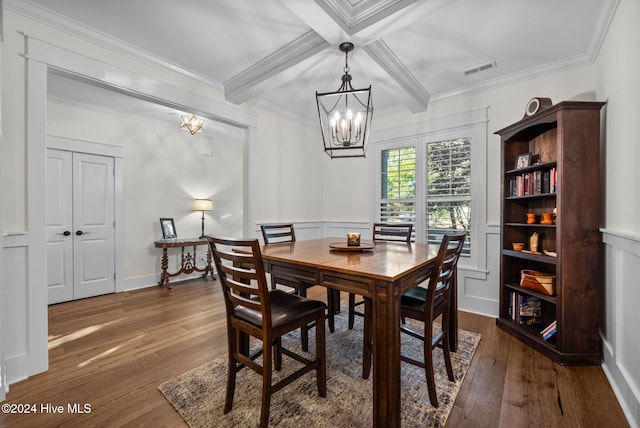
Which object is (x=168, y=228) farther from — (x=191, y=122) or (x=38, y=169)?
(x=38, y=169)

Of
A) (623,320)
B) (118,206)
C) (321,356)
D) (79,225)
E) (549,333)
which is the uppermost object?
(118,206)

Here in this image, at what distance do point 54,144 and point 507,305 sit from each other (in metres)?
5.62

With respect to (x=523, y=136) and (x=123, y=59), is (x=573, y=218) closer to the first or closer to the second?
(x=523, y=136)

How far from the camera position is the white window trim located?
3.22 m

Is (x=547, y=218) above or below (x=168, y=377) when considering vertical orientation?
above

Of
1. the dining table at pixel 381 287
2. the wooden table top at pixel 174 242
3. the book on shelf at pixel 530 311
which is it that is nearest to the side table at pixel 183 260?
the wooden table top at pixel 174 242

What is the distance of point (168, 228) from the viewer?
14.8 ft

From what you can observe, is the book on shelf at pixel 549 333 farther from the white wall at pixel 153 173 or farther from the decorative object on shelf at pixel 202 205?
the white wall at pixel 153 173

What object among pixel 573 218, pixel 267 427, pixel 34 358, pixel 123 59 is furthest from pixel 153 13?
pixel 573 218

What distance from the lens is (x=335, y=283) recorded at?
1553 millimetres

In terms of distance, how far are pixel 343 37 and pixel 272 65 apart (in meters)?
0.84

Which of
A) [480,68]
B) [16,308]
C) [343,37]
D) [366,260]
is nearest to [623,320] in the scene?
[366,260]

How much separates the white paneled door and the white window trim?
13.8 feet

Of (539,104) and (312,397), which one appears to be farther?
(539,104)
